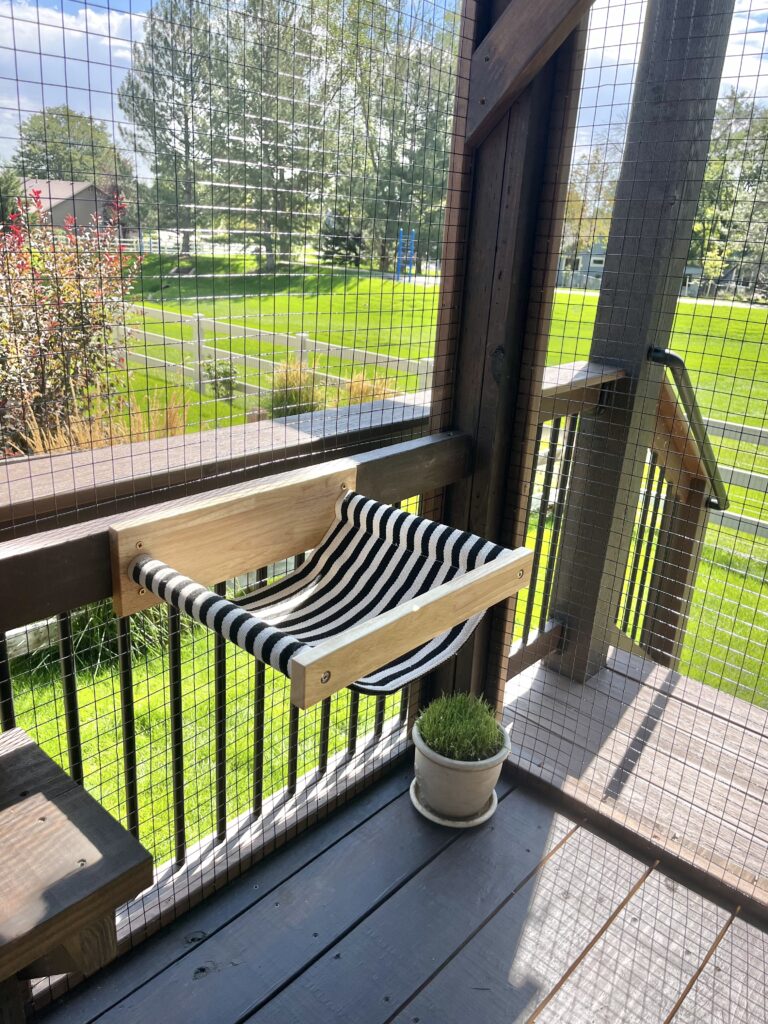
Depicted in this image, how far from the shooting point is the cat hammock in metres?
1.27

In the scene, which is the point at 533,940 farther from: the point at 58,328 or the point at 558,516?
the point at 58,328

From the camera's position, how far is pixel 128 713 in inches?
66.7

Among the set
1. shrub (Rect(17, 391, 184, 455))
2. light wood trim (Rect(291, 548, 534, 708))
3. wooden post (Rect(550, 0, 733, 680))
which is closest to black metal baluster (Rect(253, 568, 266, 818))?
shrub (Rect(17, 391, 184, 455))

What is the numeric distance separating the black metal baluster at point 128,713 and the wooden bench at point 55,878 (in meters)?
0.39

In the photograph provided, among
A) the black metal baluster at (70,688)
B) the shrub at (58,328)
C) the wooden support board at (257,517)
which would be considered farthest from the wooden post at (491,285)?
the black metal baluster at (70,688)

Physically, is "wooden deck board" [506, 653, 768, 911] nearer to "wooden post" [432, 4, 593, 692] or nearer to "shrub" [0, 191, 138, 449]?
"wooden post" [432, 4, 593, 692]

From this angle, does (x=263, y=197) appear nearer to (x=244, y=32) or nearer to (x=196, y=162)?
(x=196, y=162)

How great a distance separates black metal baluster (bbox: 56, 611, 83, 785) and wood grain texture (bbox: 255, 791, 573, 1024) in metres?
0.69

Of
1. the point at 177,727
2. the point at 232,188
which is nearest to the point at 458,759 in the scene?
the point at 177,727

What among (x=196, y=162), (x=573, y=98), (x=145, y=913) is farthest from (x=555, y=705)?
(x=196, y=162)

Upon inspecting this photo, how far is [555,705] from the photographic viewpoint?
273 centimetres

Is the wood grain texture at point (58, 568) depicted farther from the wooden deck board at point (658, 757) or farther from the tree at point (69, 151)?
the wooden deck board at point (658, 757)

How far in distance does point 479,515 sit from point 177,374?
950mm

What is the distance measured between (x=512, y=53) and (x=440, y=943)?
2108mm
